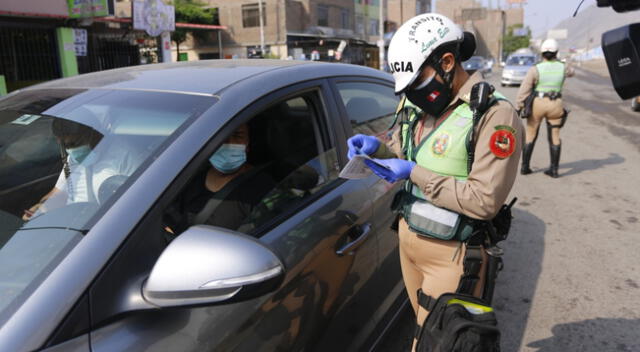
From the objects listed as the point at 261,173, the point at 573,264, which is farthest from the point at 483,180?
the point at 573,264

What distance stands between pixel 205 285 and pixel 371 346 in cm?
126

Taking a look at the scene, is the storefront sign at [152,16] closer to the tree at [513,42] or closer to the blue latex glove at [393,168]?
→ the blue latex glove at [393,168]

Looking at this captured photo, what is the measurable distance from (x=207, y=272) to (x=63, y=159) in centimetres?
98

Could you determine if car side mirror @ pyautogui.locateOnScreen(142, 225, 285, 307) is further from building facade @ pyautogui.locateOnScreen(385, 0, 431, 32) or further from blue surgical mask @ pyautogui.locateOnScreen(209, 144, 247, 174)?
building facade @ pyautogui.locateOnScreen(385, 0, 431, 32)

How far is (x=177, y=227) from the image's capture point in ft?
5.52

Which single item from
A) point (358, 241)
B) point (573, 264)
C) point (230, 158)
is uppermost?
point (230, 158)

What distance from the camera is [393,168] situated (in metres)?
1.90

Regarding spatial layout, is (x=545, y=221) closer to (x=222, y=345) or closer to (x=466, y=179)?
(x=466, y=179)

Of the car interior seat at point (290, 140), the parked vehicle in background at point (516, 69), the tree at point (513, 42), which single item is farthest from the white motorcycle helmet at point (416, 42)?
the tree at point (513, 42)

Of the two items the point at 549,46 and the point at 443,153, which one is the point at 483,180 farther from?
the point at 549,46

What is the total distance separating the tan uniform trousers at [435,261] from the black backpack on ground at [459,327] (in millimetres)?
135

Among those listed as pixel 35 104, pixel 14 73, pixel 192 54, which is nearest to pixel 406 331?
pixel 35 104

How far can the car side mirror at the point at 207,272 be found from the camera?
3.95 feet

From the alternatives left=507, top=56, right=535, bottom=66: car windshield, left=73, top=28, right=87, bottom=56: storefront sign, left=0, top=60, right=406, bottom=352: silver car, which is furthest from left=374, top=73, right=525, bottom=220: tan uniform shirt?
left=507, top=56, right=535, bottom=66: car windshield
